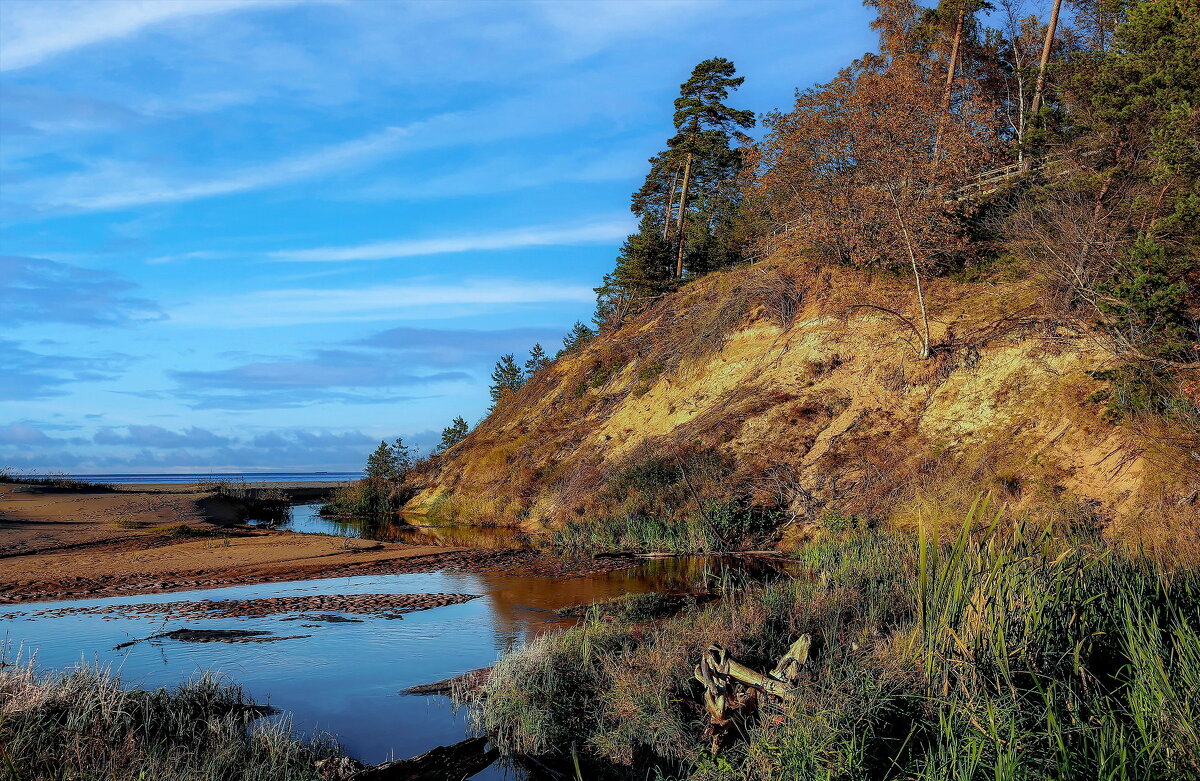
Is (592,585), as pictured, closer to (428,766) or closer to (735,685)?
(735,685)

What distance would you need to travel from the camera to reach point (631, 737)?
7992mm

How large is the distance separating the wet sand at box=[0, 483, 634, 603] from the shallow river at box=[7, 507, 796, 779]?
6.22 feet

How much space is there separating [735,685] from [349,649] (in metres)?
7.30

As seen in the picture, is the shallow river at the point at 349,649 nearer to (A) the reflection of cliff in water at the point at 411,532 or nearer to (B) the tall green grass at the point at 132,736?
(B) the tall green grass at the point at 132,736

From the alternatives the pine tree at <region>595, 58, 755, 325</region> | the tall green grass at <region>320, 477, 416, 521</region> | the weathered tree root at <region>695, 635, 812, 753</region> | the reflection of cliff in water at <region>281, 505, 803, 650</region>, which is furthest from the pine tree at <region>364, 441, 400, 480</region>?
the weathered tree root at <region>695, 635, 812, 753</region>

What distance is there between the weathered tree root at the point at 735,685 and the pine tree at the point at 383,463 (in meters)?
44.3

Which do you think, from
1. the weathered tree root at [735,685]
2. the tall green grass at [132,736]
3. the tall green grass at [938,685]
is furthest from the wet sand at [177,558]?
the weathered tree root at [735,685]

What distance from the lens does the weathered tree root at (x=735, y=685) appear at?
24.6ft

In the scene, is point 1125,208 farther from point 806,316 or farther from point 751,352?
point 751,352

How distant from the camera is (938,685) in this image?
21.9 ft

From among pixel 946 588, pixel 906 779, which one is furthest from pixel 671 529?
pixel 906 779

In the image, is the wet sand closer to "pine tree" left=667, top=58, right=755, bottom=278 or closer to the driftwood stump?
the driftwood stump

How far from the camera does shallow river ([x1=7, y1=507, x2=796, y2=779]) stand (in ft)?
31.1

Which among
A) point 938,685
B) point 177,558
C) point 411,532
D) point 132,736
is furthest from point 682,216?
point 132,736
